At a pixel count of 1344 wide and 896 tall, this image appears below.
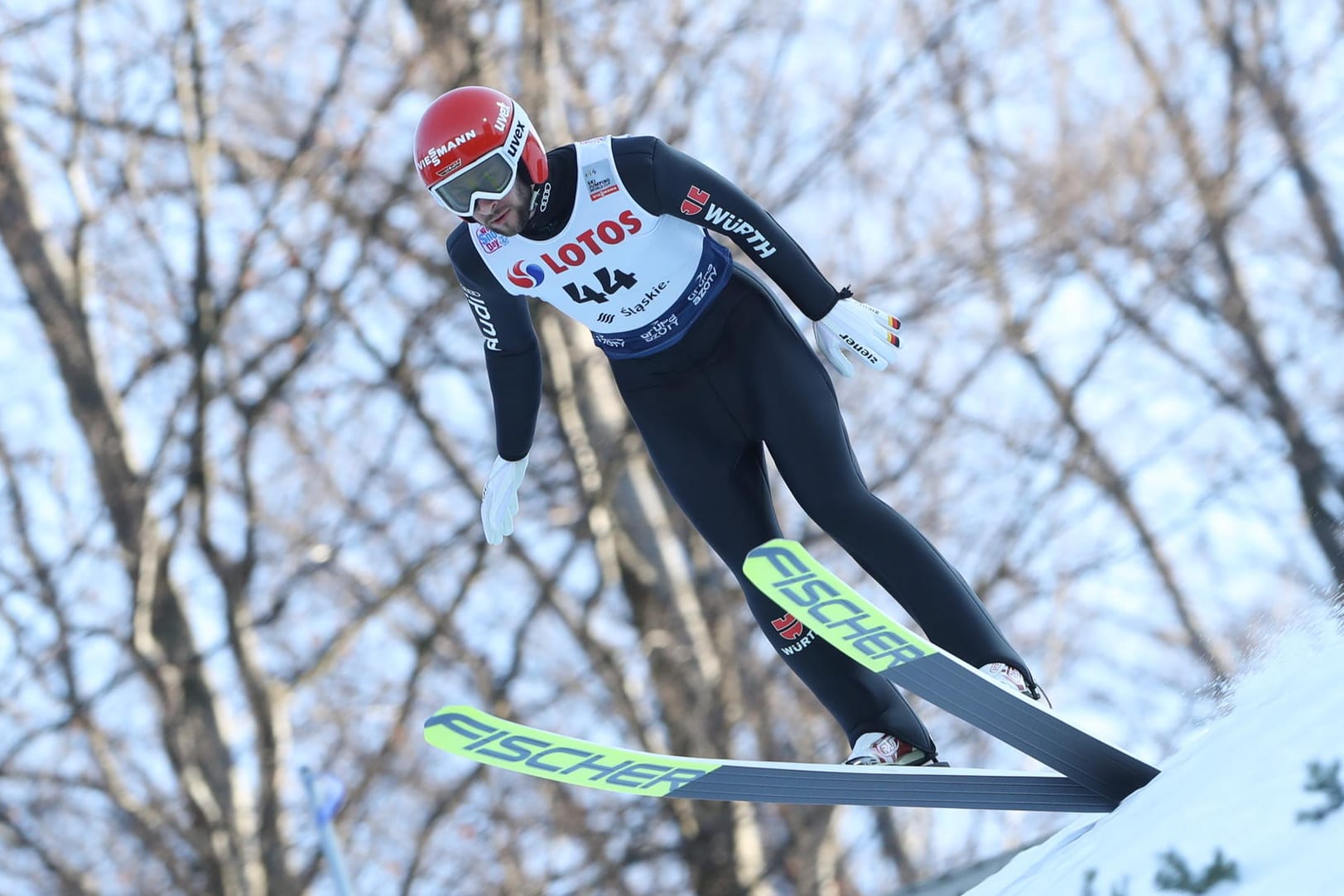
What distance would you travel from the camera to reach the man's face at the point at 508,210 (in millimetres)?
3455

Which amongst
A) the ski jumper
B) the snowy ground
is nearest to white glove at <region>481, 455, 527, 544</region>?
the ski jumper

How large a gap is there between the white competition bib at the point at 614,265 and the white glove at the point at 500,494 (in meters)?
0.57

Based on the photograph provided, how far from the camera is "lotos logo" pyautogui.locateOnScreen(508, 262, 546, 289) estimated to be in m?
3.62

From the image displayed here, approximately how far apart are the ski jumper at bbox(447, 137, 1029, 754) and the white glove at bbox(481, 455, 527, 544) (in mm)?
415

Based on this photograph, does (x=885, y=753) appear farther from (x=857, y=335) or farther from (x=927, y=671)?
(x=857, y=335)

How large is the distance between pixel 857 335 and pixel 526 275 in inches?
31.5

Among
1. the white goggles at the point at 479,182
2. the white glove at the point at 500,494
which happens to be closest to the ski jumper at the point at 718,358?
the white goggles at the point at 479,182

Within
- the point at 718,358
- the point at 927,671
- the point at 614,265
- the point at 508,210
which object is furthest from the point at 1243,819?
the point at 508,210

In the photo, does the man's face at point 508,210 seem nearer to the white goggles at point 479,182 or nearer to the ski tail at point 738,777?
the white goggles at point 479,182

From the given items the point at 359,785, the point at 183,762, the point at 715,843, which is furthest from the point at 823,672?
the point at 359,785

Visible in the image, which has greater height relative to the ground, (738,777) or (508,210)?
(508,210)

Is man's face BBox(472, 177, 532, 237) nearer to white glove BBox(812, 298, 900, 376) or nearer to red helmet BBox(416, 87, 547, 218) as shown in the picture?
red helmet BBox(416, 87, 547, 218)

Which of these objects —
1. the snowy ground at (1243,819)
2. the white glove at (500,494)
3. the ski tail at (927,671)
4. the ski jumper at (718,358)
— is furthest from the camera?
the white glove at (500,494)

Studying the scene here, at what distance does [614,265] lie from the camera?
3598 mm
